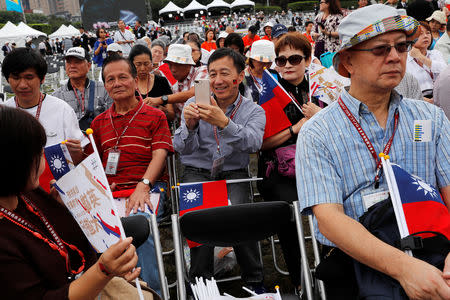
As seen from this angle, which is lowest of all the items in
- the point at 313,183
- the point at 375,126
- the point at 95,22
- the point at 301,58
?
the point at 313,183

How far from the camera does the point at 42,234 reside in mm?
1654

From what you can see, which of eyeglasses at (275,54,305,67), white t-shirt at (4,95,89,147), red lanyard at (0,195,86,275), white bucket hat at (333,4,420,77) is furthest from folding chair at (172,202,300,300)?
eyeglasses at (275,54,305,67)

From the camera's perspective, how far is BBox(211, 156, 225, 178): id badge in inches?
126

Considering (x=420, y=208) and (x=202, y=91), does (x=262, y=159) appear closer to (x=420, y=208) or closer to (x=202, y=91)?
(x=202, y=91)

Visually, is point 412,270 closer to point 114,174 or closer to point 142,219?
point 142,219

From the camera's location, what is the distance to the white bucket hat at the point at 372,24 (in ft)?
5.95

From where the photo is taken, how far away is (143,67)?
5129 mm

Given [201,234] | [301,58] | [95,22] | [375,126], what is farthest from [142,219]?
[95,22]

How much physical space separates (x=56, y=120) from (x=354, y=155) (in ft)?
8.28

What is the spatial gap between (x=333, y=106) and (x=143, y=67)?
360 centimetres

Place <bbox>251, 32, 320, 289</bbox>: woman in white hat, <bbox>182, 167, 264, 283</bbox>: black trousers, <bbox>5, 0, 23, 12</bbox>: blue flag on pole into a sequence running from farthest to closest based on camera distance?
1. <bbox>5, 0, 23, 12</bbox>: blue flag on pole
2. <bbox>251, 32, 320, 289</bbox>: woman in white hat
3. <bbox>182, 167, 264, 283</bbox>: black trousers

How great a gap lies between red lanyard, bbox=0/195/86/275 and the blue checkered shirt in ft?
3.59

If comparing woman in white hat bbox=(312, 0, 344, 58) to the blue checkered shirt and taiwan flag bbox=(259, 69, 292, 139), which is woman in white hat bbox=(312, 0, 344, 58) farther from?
the blue checkered shirt

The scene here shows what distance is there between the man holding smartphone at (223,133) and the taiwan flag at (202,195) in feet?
0.77
